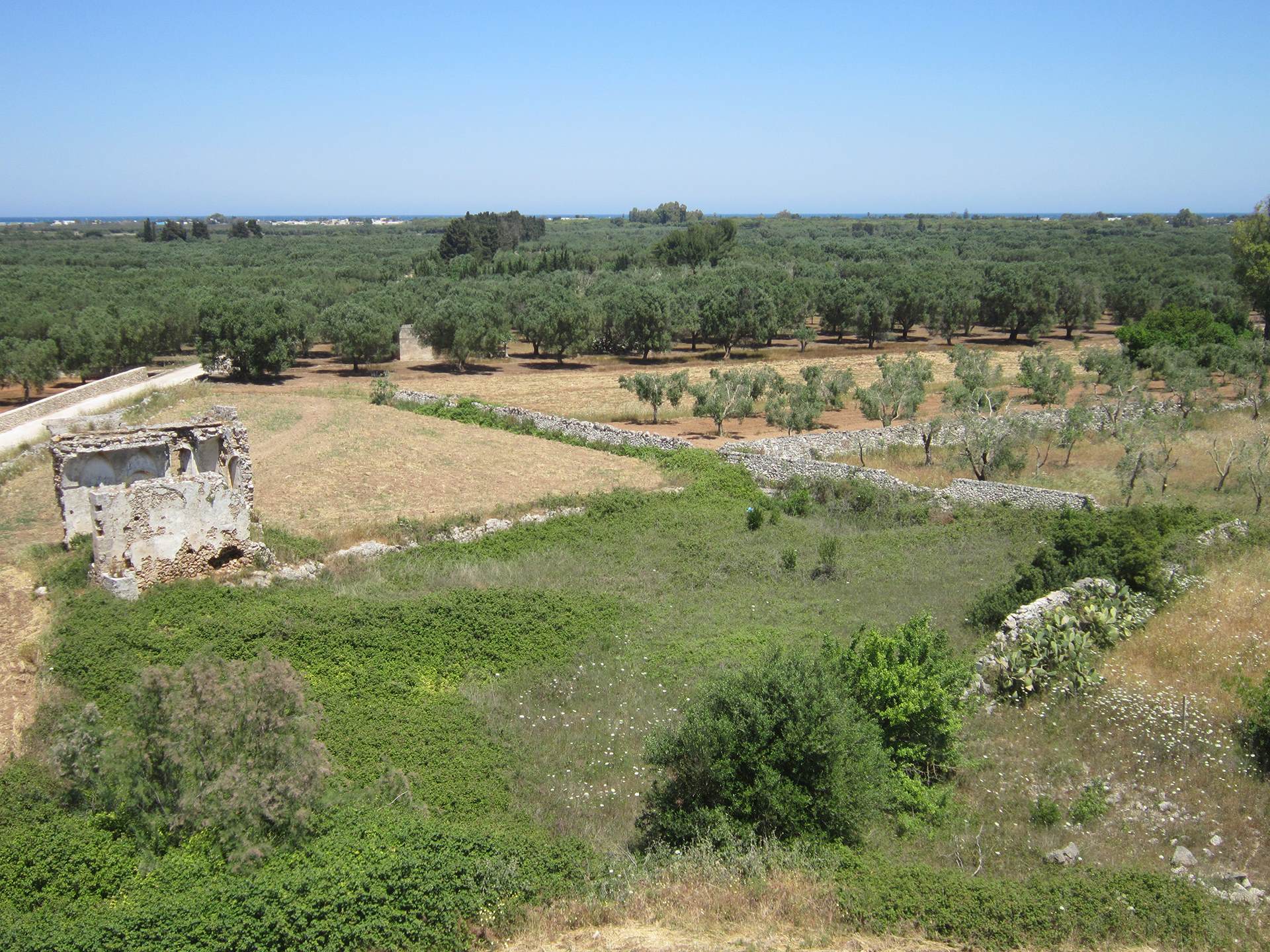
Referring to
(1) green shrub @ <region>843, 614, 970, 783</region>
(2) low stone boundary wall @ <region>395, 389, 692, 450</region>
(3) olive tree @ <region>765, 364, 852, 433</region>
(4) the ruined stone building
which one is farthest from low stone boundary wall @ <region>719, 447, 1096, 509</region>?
(4) the ruined stone building

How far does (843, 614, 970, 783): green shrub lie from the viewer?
36.5 feet

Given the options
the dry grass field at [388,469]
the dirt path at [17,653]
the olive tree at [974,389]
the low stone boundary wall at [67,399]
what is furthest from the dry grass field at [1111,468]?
the low stone boundary wall at [67,399]

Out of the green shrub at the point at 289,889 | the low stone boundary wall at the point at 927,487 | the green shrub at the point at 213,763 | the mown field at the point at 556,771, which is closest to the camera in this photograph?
the green shrub at the point at 289,889

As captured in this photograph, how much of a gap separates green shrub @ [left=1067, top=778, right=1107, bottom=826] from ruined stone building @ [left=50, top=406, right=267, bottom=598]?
52.0 ft

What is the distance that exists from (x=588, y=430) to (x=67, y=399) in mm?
24249

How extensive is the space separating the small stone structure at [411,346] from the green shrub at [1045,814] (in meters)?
50.6

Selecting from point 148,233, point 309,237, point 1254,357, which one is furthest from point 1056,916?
point 309,237

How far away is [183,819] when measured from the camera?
9.11 metres

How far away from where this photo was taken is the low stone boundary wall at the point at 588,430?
3111 centimetres

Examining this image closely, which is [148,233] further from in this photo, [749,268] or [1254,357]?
[1254,357]

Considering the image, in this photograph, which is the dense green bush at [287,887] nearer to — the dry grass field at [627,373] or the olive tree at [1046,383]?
the dry grass field at [627,373]

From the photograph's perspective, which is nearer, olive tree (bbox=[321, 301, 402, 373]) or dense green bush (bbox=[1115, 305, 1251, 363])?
dense green bush (bbox=[1115, 305, 1251, 363])

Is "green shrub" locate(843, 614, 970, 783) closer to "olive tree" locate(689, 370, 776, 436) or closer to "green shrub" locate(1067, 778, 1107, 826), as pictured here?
"green shrub" locate(1067, 778, 1107, 826)

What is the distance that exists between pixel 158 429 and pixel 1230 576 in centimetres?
2220
